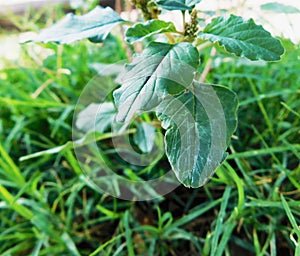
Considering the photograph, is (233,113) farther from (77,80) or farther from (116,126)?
(77,80)

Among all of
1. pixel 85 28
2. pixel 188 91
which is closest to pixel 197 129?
pixel 188 91

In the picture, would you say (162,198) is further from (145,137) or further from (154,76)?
(154,76)

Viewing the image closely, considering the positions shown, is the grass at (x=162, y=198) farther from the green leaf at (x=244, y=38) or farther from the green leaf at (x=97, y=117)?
the green leaf at (x=244, y=38)

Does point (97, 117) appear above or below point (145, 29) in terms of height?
below

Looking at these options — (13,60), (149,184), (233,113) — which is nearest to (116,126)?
(149,184)

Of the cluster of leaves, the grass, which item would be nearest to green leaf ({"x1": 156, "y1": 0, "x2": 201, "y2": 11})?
the cluster of leaves
